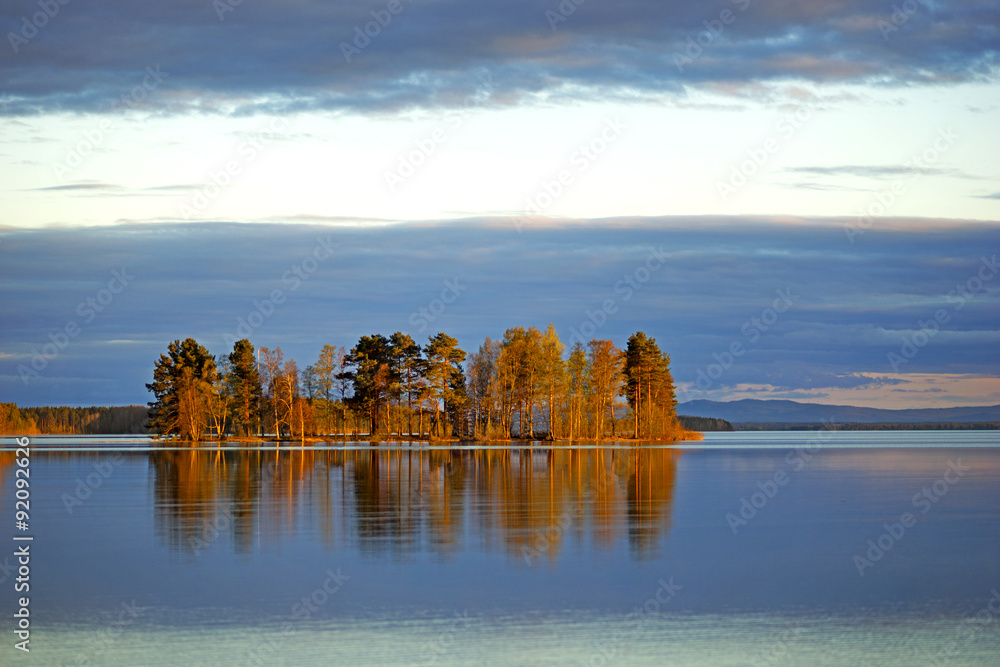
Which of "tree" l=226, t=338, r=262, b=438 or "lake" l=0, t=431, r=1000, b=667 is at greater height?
"tree" l=226, t=338, r=262, b=438

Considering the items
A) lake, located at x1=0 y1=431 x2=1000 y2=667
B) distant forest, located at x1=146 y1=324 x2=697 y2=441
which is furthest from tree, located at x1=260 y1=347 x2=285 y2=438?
lake, located at x1=0 y1=431 x2=1000 y2=667

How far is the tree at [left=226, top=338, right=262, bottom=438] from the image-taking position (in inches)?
4333

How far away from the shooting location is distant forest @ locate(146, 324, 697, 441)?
10088 cm

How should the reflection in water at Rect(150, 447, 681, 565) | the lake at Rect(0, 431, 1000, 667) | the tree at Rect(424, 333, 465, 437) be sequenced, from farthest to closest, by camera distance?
the tree at Rect(424, 333, 465, 437), the reflection in water at Rect(150, 447, 681, 565), the lake at Rect(0, 431, 1000, 667)

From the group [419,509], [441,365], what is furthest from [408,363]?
[419,509]

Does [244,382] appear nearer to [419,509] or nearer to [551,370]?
[551,370]

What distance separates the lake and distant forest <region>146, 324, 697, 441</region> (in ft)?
215

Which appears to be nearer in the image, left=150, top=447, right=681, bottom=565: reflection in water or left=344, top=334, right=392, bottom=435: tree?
left=150, top=447, right=681, bottom=565: reflection in water

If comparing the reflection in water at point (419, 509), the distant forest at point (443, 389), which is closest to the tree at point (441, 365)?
the distant forest at point (443, 389)

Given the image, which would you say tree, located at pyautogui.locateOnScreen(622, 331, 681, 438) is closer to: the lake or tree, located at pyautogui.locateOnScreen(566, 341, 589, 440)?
tree, located at pyautogui.locateOnScreen(566, 341, 589, 440)

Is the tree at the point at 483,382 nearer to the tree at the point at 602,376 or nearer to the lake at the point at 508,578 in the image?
the tree at the point at 602,376

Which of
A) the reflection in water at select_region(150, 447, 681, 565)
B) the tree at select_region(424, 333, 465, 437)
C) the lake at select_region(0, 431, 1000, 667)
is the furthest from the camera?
the tree at select_region(424, 333, 465, 437)

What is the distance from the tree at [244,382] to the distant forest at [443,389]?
0.11 m

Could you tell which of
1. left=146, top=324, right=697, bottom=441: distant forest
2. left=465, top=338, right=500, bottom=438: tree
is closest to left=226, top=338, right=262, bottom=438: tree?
left=146, top=324, right=697, bottom=441: distant forest
